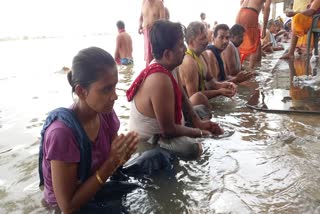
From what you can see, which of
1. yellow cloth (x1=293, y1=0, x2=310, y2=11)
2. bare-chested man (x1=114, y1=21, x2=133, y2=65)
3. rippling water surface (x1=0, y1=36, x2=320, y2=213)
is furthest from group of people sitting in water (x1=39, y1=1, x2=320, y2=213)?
bare-chested man (x1=114, y1=21, x2=133, y2=65)

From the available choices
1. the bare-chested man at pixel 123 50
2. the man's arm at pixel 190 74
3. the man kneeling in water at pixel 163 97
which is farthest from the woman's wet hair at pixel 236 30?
the bare-chested man at pixel 123 50

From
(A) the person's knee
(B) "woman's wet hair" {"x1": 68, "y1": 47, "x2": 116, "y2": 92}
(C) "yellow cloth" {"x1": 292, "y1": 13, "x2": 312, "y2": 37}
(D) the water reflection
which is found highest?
(C) "yellow cloth" {"x1": 292, "y1": 13, "x2": 312, "y2": 37}

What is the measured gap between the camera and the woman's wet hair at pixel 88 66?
1621 millimetres

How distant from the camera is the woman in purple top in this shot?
1597mm

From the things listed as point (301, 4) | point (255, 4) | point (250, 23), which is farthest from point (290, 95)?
point (255, 4)

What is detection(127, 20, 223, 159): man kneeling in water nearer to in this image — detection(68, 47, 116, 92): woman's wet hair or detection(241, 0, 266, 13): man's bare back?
detection(68, 47, 116, 92): woman's wet hair

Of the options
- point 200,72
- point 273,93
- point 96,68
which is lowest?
point 273,93

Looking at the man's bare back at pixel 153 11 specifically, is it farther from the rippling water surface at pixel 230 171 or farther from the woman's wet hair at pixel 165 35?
the woman's wet hair at pixel 165 35

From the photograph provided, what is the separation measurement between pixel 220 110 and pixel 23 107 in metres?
2.99

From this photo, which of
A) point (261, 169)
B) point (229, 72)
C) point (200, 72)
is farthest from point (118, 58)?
point (261, 169)

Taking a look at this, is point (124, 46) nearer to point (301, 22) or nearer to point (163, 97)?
point (301, 22)

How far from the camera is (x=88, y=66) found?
1.62 m

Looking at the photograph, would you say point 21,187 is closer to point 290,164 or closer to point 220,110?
point 290,164

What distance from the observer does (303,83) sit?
4.71m
